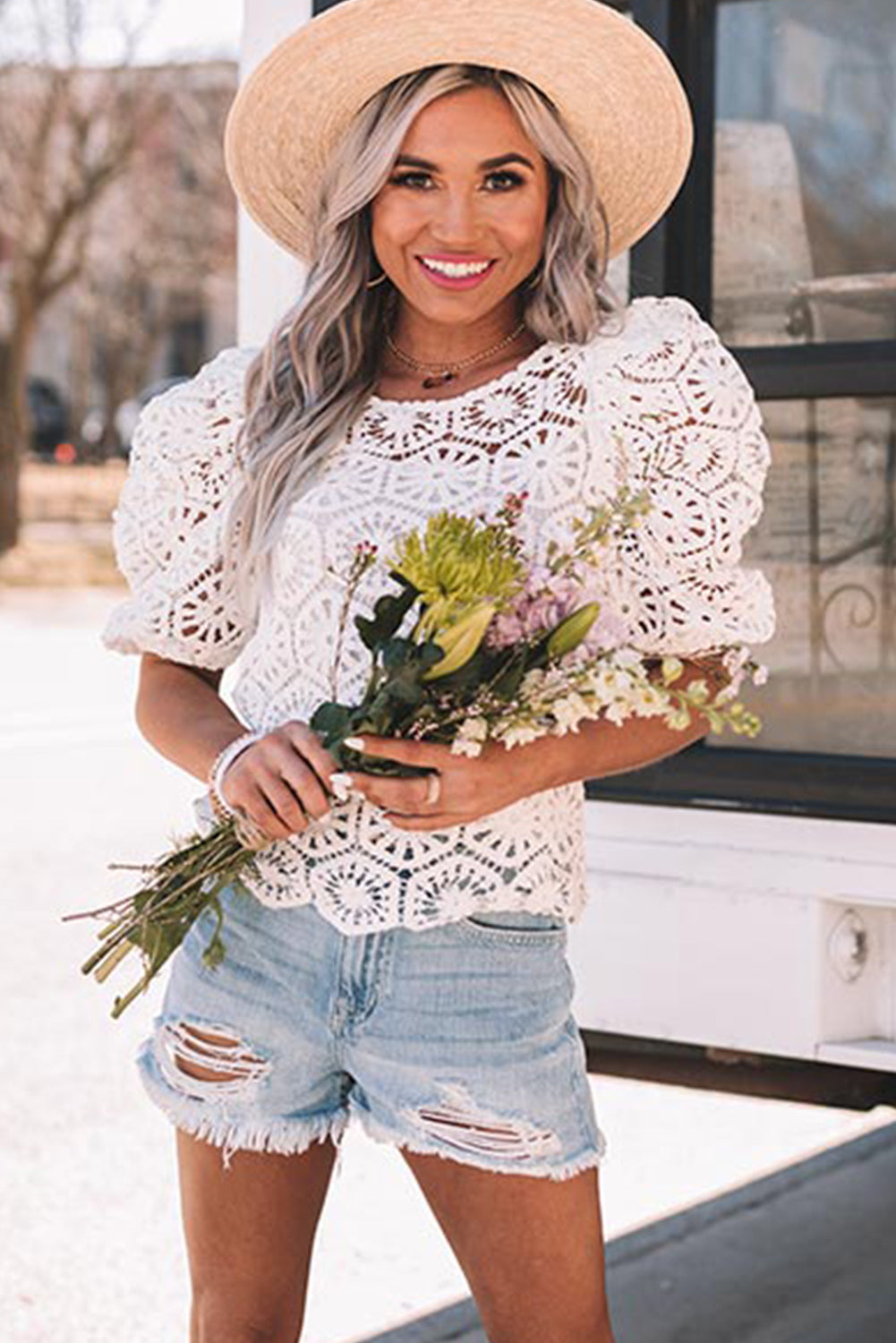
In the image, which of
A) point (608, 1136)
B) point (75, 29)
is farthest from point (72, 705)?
point (75, 29)

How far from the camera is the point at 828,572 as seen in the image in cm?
317

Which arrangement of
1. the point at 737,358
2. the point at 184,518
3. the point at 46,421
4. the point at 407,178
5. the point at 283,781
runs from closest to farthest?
the point at 283,781, the point at 407,178, the point at 184,518, the point at 737,358, the point at 46,421

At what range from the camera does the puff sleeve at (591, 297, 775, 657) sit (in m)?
2.08

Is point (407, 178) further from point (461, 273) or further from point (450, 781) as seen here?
point (450, 781)

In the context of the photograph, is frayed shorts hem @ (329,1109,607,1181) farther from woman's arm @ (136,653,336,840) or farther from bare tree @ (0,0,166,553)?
bare tree @ (0,0,166,553)

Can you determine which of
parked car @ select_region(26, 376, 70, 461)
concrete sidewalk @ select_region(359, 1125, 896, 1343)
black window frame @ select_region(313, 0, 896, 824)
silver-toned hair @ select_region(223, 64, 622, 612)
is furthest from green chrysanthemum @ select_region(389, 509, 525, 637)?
parked car @ select_region(26, 376, 70, 461)

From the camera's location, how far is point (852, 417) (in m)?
3.12

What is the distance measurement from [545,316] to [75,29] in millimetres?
19275

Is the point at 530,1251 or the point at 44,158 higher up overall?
the point at 44,158

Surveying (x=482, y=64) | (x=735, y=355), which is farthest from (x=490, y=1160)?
(x=735, y=355)

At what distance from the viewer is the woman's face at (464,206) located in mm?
2166

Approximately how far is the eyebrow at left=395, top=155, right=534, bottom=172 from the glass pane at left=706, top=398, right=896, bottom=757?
1.05 metres

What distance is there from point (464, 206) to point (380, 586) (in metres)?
0.39

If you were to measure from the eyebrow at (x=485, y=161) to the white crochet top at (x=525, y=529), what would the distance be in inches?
7.5
